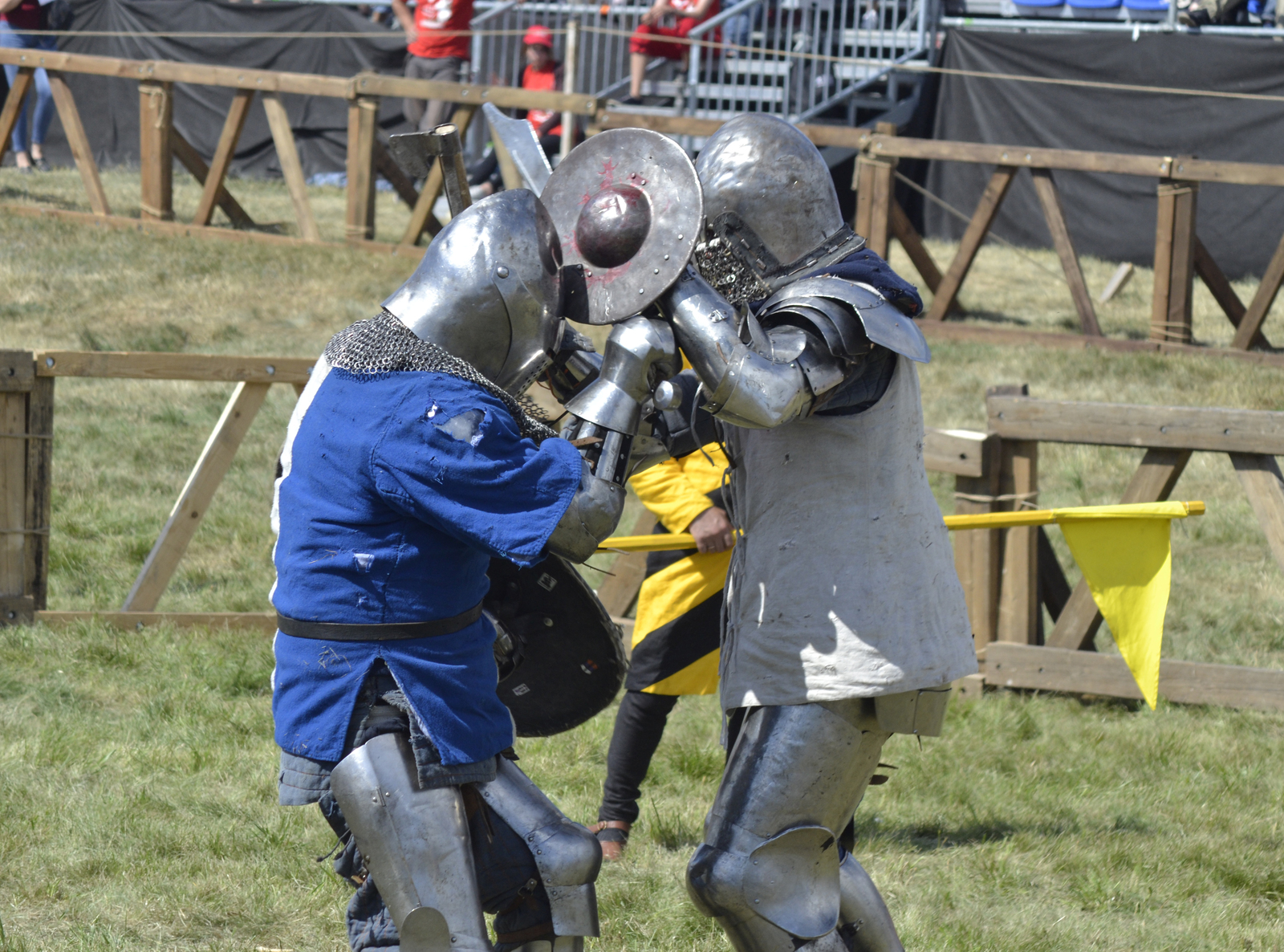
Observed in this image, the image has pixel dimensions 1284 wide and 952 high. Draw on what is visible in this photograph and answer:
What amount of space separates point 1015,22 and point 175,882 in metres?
12.5

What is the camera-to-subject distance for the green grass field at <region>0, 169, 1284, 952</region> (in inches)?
138

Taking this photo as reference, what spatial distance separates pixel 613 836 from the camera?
393cm

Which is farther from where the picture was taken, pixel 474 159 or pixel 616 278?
pixel 474 159

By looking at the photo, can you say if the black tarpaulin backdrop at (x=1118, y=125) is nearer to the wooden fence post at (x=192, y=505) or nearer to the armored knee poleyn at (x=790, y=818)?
the wooden fence post at (x=192, y=505)

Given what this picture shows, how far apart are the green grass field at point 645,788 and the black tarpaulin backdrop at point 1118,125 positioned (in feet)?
13.6

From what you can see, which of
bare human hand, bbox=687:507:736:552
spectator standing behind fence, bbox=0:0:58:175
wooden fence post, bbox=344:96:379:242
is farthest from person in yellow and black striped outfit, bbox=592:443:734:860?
spectator standing behind fence, bbox=0:0:58:175

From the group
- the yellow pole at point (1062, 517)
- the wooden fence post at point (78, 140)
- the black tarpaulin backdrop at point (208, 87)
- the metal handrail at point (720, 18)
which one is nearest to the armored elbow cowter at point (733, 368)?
the yellow pole at point (1062, 517)

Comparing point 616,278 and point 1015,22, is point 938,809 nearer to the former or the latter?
point 616,278

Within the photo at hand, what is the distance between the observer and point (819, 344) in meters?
2.51

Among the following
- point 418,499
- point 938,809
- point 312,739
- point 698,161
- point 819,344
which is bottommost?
point 938,809

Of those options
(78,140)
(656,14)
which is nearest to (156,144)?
(78,140)

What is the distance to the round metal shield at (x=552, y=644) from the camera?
9.33 feet

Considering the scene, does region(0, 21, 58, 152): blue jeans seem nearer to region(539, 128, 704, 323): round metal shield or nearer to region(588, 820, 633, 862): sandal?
region(588, 820, 633, 862): sandal

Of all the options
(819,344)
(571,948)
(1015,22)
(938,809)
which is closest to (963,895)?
(938,809)
